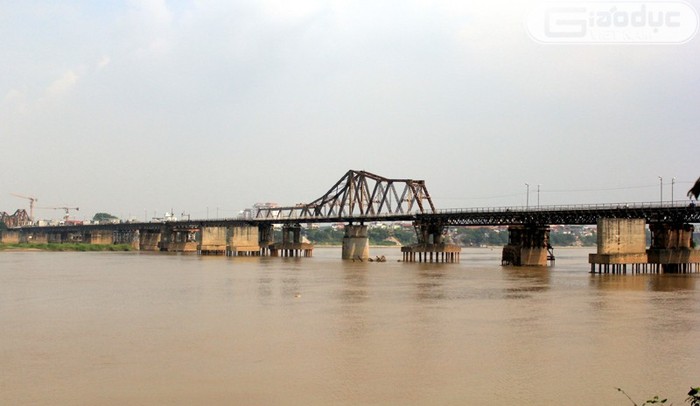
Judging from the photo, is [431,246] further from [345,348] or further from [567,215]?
[345,348]

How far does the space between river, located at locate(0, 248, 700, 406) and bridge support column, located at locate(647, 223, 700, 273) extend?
33.6 metres

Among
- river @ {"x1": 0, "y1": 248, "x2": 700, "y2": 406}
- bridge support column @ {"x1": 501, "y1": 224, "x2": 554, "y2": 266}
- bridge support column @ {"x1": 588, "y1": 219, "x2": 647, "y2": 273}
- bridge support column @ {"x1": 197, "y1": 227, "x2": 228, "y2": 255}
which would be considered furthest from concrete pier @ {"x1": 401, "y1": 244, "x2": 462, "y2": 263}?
river @ {"x1": 0, "y1": 248, "x2": 700, "y2": 406}

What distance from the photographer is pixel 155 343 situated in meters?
31.6

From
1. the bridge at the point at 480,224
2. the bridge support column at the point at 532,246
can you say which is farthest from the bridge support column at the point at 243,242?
the bridge support column at the point at 532,246

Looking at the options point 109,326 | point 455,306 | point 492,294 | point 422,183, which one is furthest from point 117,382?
point 422,183

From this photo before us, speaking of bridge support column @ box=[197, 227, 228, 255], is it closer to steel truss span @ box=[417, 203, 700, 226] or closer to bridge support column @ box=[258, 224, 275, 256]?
bridge support column @ box=[258, 224, 275, 256]

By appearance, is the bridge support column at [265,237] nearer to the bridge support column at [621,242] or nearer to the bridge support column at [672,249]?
the bridge support column at [672,249]

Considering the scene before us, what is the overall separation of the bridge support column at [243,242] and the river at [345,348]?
95614 millimetres

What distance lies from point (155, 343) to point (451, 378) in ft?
45.1

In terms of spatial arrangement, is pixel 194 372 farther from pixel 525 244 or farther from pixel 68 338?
pixel 525 244

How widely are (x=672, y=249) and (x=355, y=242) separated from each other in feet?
213

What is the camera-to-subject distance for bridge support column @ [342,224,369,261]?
456ft

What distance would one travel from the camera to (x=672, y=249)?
290ft

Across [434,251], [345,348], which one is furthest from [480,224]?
[345,348]
